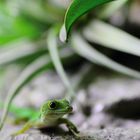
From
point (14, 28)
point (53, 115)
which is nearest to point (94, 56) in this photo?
point (53, 115)

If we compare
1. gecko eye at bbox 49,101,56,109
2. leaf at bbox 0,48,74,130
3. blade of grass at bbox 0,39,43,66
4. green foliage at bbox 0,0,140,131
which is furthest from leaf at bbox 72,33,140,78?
gecko eye at bbox 49,101,56,109

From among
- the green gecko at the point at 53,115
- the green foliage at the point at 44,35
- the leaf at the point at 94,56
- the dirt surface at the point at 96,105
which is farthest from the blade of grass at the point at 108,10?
the green gecko at the point at 53,115

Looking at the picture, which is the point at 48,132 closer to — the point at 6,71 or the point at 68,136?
the point at 68,136

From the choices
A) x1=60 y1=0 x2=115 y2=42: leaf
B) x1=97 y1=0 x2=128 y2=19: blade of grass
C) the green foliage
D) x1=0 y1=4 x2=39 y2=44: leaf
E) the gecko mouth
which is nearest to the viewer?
x1=60 y1=0 x2=115 y2=42: leaf

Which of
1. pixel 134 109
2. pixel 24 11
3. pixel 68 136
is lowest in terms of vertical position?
pixel 68 136

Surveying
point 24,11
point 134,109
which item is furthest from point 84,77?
point 24,11

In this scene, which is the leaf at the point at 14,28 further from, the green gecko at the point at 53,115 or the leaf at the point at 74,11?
the leaf at the point at 74,11

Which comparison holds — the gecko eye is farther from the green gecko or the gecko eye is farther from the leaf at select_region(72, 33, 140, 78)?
the leaf at select_region(72, 33, 140, 78)
